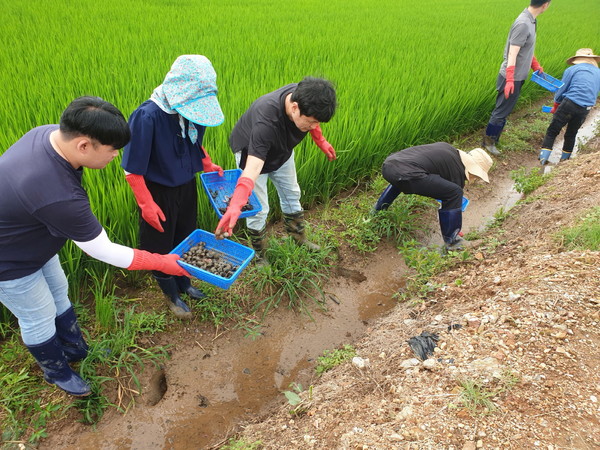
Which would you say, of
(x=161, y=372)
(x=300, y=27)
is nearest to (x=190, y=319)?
(x=161, y=372)

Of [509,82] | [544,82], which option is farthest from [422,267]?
[544,82]

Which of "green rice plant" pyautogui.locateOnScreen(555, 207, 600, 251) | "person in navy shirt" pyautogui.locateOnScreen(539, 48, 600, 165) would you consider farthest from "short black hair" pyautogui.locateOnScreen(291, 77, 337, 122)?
"person in navy shirt" pyautogui.locateOnScreen(539, 48, 600, 165)

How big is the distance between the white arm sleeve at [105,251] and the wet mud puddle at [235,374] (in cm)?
87

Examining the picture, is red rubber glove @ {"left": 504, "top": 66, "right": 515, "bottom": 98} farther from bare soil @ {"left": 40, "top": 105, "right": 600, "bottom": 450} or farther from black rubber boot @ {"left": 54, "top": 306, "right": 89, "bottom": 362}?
black rubber boot @ {"left": 54, "top": 306, "right": 89, "bottom": 362}

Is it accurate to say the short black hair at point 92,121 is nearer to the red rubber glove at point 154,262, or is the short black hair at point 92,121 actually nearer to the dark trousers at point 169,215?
the red rubber glove at point 154,262

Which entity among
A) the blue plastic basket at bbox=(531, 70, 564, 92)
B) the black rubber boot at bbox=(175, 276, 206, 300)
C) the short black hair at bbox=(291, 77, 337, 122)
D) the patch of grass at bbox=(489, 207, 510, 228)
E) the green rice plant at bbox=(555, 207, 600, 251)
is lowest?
the black rubber boot at bbox=(175, 276, 206, 300)

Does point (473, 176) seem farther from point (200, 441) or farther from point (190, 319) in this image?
point (200, 441)

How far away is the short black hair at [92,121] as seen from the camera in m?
1.17

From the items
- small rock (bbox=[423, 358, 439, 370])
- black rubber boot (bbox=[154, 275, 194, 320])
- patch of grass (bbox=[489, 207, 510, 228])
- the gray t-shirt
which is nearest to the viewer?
small rock (bbox=[423, 358, 439, 370])

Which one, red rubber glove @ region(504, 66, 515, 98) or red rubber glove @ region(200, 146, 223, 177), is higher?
red rubber glove @ region(504, 66, 515, 98)

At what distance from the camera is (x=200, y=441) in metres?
1.76

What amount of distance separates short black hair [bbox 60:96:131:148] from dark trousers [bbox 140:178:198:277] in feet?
2.03

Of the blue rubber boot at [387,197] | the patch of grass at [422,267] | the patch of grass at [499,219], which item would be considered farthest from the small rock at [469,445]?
the patch of grass at [499,219]

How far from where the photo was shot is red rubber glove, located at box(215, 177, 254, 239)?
70.1 inches
